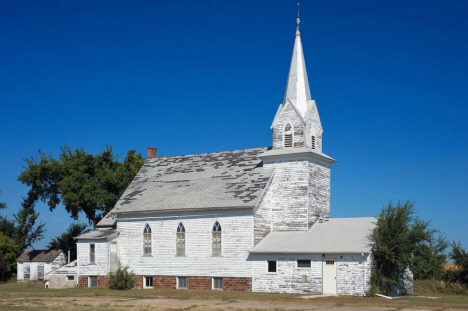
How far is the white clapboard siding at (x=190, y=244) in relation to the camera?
39938mm

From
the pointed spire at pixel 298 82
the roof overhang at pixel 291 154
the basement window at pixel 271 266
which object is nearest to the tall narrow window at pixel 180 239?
the basement window at pixel 271 266

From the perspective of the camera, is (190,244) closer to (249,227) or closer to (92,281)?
(249,227)

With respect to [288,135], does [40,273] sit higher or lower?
lower

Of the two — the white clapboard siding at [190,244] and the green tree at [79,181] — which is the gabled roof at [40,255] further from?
the white clapboard siding at [190,244]

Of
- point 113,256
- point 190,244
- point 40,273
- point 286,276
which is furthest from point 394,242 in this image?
point 40,273

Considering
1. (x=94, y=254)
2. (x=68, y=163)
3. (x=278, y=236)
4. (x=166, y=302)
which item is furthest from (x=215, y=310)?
(x=68, y=163)

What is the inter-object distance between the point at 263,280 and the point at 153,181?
13775 millimetres

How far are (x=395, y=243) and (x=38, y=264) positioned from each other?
3696 cm

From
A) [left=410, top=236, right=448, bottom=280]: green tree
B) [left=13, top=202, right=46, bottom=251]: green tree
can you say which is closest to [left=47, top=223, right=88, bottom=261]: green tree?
[left=13, top=202, right=46, bottom=251]: green tree

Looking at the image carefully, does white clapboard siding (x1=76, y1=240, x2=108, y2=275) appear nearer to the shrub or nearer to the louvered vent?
the shrub

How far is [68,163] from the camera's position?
56375mm

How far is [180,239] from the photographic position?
42875 millimetres

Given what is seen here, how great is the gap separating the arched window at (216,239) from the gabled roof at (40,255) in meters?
23.6

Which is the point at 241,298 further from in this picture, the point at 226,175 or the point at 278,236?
the point at 226,175
